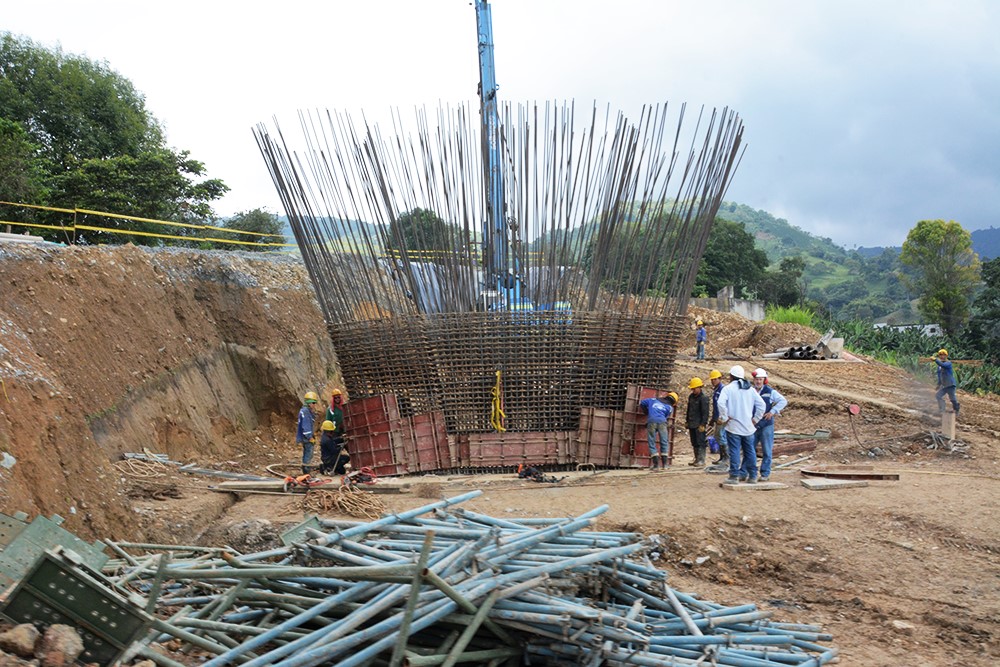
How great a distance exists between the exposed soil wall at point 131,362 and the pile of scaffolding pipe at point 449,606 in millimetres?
1793

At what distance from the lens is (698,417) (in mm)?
12125

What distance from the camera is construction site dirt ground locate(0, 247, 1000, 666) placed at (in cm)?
696

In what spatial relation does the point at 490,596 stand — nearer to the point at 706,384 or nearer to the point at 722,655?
the point at 722,655

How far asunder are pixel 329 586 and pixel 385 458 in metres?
6.10

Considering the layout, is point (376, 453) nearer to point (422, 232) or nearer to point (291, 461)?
point (422, 232)

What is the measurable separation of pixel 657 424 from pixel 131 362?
750cm

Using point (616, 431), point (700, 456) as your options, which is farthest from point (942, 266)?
point (616, 431)

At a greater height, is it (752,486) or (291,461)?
(752,486)

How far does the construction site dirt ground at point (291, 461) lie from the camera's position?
22.9 ft

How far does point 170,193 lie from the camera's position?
26.0 meters

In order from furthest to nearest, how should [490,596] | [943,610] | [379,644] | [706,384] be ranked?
1. [706,384]
2. [943,610]
3. [490,596]
4. [379,644]

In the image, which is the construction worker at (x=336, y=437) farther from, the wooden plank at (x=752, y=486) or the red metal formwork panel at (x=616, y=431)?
the wooden plank at (x=752, y=486)

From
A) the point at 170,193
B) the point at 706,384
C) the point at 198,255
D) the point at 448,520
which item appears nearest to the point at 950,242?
the point at 706,384

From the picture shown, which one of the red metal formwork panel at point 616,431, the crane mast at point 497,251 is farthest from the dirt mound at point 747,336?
the crane mast at point 497,251
